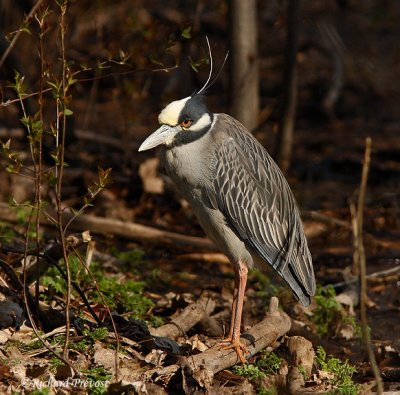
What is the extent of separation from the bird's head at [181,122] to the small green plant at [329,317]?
1855mm

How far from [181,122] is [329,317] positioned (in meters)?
2.13

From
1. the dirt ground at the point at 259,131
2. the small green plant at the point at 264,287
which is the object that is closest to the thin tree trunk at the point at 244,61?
the dirt ground at the point at 259,131

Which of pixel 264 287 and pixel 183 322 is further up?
pixel 183 322

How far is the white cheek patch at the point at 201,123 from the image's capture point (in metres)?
5.54

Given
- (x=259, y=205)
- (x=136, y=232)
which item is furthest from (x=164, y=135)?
(x=136, y=232)

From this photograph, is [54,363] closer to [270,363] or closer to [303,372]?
[270,363]

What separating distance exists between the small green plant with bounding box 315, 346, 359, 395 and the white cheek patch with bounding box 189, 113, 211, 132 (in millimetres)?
1714

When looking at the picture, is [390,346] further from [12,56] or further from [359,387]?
[12,56]

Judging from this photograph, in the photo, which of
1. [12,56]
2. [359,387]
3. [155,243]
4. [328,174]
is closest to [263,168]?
[359,387]

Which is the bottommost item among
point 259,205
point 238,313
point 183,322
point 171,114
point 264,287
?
point 264,287

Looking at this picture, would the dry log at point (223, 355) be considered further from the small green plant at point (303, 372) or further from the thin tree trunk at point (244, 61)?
the thin tree trunk at point (244, 61)

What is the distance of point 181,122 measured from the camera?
549 centimetres

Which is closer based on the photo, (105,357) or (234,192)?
(105,357)

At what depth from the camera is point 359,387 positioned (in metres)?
5.08
